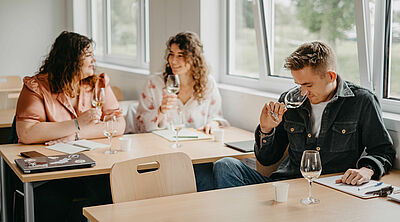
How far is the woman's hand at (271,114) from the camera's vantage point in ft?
8.19

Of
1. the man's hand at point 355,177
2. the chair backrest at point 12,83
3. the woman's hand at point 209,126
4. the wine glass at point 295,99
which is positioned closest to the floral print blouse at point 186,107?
the woman's hand at point 209,126

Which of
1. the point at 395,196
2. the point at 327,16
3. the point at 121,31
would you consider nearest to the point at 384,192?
the point at 395,196

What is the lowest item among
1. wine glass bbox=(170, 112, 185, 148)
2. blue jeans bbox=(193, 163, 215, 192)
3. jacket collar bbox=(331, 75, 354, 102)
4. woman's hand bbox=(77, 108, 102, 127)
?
blue jeans bbox=(193, 163, 215, 192)

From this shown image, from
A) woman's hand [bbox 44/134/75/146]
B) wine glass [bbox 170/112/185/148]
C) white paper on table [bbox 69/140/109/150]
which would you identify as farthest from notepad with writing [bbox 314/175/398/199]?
woman's hand [bbox 44/134/75/146]

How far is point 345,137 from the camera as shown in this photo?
248cm

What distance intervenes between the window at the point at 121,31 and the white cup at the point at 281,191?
354 cm

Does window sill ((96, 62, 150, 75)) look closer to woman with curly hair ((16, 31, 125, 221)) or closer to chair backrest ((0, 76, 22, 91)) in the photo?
chair backrest ((0, 76, 22, 91))

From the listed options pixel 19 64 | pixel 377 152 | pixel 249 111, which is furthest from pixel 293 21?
pixel 19 64

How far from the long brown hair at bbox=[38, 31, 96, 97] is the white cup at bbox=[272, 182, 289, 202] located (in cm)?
160

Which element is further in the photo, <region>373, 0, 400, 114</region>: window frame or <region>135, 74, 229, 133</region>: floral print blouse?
<region>135, 74, 229, 133</region>: floral print blouse

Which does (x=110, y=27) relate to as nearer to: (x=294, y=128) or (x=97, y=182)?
(x=97, y=182)

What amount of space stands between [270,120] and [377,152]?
1.66 ft

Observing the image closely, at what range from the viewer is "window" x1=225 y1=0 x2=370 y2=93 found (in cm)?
301

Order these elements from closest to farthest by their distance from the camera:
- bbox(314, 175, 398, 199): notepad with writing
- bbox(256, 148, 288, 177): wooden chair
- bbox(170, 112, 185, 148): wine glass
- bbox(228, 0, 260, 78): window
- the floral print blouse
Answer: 1. bbox(314, 175, 398, 199): notepad with writing
2. bbox(256, 148, 288, 177): wooden chair
3. bbox(170, 112, 185, 148): wine glass
4. the floral print blouse
5. bbox(228, 0, 260, 78): window
